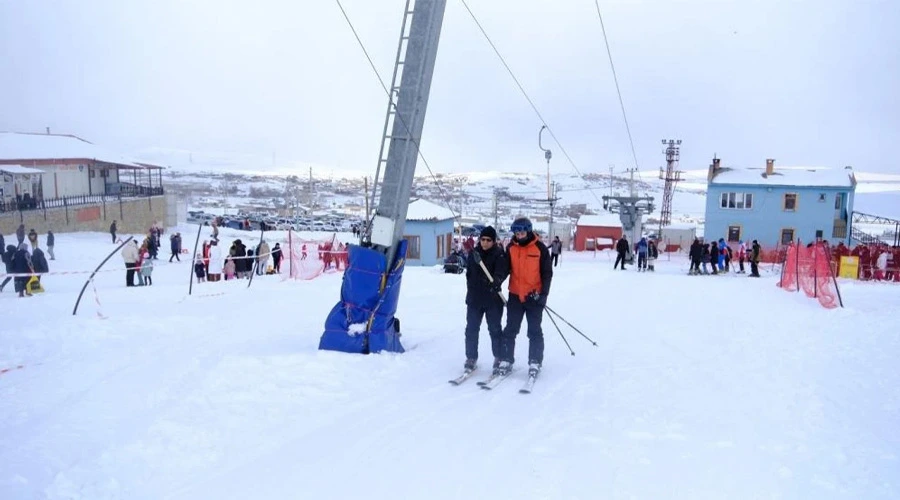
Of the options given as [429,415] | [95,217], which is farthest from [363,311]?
[95,217]

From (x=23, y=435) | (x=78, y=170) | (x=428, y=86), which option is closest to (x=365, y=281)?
(x=428, y=86)

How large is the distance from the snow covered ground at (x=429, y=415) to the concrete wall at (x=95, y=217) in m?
20.1

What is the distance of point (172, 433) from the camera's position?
4629 mm

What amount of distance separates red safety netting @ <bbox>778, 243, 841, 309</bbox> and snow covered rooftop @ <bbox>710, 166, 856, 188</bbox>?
109 ft

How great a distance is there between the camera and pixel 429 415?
5277 mm

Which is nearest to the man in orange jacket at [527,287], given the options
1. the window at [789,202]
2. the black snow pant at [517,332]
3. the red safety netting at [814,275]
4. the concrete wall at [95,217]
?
the black snow pant at [517,332]

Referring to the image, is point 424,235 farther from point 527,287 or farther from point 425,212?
point 527,287

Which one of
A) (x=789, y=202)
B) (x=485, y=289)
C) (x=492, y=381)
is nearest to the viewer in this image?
(x=492, y=381)

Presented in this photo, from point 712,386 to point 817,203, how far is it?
153 ft

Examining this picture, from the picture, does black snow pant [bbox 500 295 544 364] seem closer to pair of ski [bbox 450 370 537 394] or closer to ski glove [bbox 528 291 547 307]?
ski glove [bbox 528 291 547 307]

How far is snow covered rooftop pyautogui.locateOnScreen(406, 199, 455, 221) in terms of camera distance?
37.0 m

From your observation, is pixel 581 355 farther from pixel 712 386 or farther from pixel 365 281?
pixel 365 281

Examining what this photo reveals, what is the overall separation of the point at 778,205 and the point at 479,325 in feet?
155

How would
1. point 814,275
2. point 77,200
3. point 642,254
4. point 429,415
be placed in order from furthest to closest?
point 77,200, point 642,254, point 814,275, point 429,415
